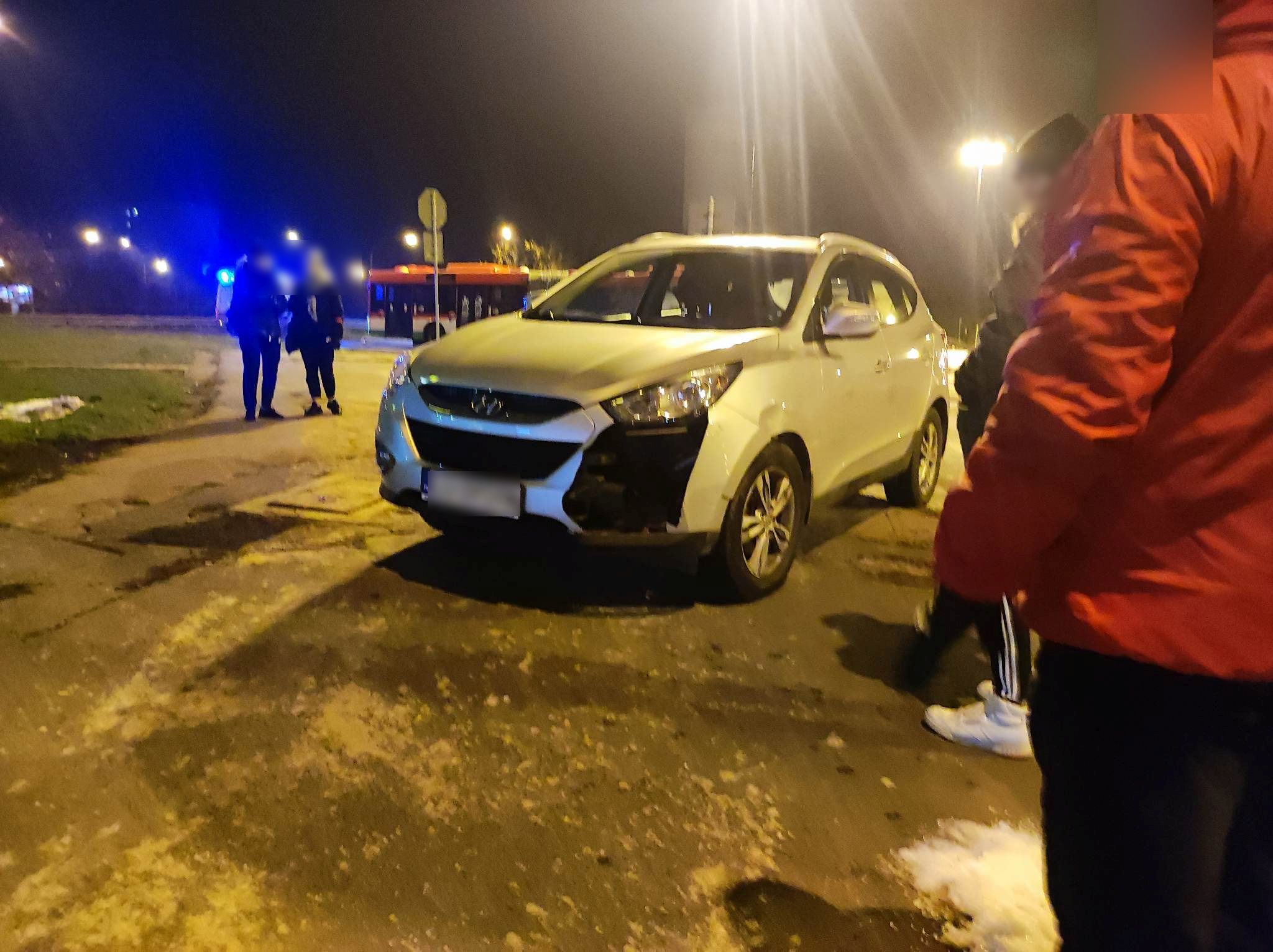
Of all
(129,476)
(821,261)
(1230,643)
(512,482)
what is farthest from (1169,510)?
(129,476)

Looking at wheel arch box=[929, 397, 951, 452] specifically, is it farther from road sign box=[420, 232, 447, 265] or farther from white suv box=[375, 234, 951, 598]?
road sign box=[420, 232, 447, 265]

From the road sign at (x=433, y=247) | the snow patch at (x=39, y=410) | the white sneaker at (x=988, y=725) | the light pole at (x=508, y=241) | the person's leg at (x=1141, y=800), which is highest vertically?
the light pole at (x=508, y=241)

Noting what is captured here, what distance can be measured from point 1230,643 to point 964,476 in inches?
15.3

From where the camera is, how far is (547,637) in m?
4.05

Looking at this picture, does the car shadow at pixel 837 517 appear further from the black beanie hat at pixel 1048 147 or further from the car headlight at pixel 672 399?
the black beanie hat at pixel 1048 147

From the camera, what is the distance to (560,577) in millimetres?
4812

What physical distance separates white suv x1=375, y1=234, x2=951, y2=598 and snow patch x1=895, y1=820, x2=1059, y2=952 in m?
1.74

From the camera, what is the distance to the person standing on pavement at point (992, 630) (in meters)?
2.40

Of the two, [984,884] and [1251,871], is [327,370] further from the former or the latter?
[1251,871]

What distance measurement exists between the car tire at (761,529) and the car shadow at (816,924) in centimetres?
197

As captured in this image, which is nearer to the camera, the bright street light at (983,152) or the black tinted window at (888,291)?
the black tinted window at (888,291)

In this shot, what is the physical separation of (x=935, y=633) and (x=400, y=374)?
317 cm

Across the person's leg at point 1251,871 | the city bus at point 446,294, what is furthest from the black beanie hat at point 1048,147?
the city bus at point 446,294

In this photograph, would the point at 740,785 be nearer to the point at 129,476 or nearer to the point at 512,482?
the point at 512,482
